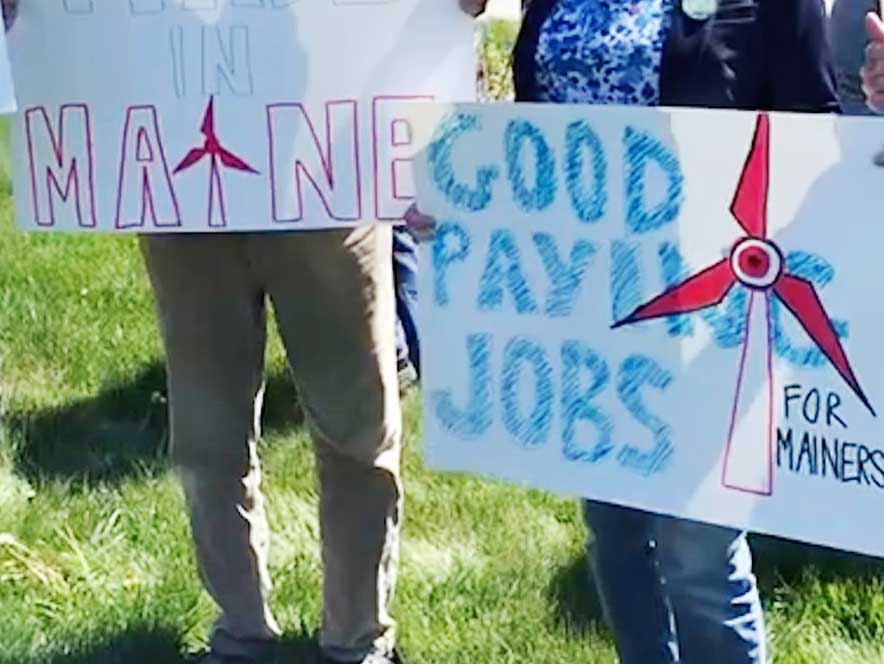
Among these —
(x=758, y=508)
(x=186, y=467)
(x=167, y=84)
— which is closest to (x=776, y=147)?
(x=758, y=508)

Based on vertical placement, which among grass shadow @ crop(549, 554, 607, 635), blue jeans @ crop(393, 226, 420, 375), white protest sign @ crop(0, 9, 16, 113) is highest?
white protest sign @ crop(0, 9, 16, 113)

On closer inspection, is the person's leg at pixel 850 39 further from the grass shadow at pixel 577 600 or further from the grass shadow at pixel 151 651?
the grass shadow at pixel 151 651

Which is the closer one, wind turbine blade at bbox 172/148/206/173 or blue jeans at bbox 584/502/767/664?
blue jeans at bbox 584/502/767/664

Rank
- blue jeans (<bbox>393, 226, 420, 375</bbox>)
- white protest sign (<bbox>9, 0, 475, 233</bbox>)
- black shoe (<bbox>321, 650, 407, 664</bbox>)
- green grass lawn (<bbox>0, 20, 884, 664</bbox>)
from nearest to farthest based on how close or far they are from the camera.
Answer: white protest sign (<bbox>9, 0, 475, 233</bbox>) → black shoe (<bbox>321, 650, 407, 664</bbox>) → green grass lawn (<bbox>0, 20, 884, 664</bbox>) → blue jeans (<bbox>393, 226, 420, 375</bbox>)

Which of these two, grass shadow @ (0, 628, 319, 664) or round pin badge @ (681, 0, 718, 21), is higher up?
round pin badge @ (681, 0, 718, 21)

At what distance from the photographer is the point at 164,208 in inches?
105

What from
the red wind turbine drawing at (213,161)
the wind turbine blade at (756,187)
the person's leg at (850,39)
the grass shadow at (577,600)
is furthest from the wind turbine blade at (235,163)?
the person's leg at (850,39)

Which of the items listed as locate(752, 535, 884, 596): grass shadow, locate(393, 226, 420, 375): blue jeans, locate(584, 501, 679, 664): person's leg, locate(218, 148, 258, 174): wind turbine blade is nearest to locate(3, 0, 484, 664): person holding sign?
locate(218, 148, 258, 174): wind turbine blade

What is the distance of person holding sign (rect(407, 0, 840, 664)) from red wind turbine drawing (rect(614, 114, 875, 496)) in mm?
112

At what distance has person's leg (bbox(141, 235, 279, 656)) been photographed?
9.27ft

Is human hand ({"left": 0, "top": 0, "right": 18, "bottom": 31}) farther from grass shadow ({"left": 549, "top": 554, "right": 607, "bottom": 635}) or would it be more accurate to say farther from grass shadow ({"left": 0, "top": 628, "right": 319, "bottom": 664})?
grass shadow ({"left": 549, "top": 554, "right": 607, "bottom": 635})

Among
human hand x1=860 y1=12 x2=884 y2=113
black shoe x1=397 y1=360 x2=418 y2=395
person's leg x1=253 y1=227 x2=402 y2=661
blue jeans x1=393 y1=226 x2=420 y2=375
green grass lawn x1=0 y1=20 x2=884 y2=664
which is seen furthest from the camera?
blue jeans x1=393 y1=226 x2=420 y2=375

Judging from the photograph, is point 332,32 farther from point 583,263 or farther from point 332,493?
point 332,493

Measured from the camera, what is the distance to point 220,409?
9.66 ft
